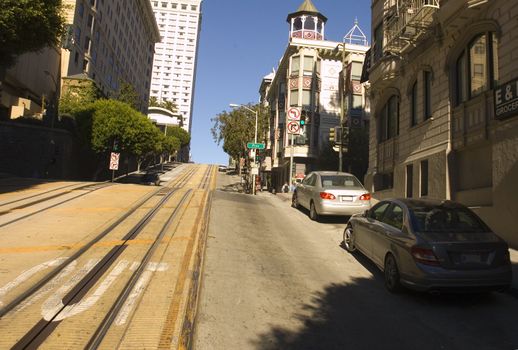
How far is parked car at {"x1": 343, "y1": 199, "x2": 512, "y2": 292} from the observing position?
561cm

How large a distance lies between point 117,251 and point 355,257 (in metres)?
5.13

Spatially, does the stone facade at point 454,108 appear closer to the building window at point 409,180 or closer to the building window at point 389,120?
the building window at point 409,180

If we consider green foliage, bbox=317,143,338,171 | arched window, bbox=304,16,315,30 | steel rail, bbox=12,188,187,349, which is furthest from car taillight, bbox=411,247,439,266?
arched window, bbox=304,16,315,30

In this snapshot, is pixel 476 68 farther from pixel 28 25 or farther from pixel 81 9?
pixel 81 9

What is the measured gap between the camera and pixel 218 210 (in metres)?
14.0

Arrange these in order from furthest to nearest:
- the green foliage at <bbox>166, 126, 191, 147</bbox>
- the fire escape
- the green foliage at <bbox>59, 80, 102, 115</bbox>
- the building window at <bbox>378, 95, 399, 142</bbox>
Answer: the green foliage at <bbox>166, 126, 191, 147</bbox> → the green foliage at <bbox>59, 80, 102, 115</bbox> → the building window at <bbox>378, 95, 399, 142</bbox> → the fire escape

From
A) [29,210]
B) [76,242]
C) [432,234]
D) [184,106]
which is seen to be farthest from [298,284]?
[184,106]

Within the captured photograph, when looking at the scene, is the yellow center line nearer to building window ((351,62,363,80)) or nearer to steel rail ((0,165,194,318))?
steel rail ((0,165,194,318))

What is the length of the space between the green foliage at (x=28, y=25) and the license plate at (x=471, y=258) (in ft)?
58.3

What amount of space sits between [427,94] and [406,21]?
3315 mm

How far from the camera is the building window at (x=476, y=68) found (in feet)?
40.1

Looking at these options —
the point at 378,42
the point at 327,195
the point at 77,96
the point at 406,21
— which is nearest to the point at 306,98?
the point at 378,42

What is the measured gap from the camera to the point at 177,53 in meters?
189

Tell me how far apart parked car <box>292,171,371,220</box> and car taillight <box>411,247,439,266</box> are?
22.0ft
